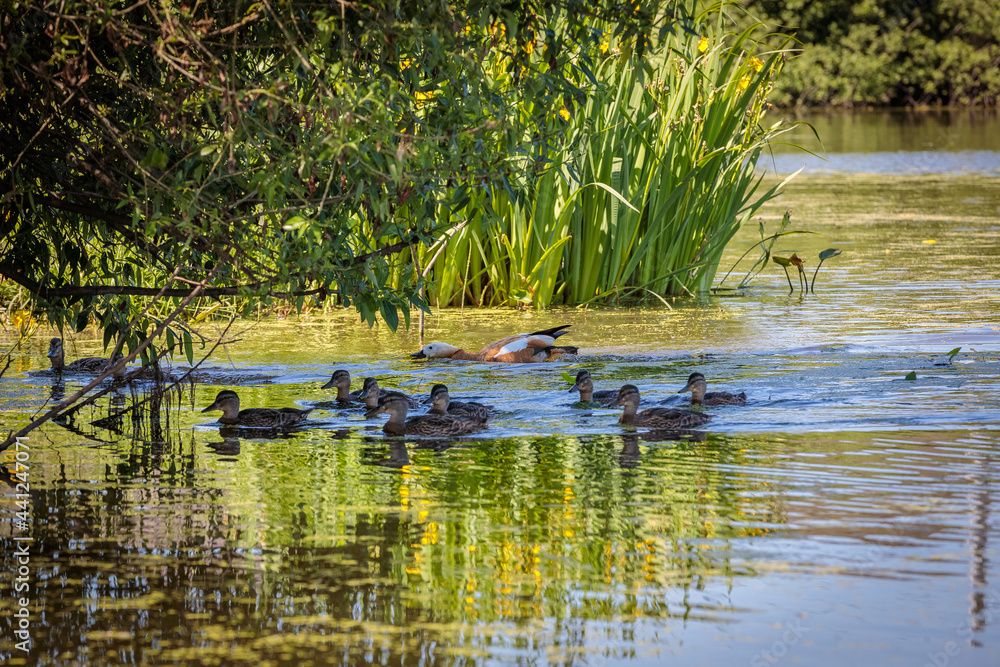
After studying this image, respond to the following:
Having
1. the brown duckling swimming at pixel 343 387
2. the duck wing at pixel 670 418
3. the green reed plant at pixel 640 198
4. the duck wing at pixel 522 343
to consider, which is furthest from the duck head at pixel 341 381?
the green reed plant at pixel 640 198

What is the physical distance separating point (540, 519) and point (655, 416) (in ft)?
6.75

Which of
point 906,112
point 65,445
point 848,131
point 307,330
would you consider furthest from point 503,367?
point 906,112

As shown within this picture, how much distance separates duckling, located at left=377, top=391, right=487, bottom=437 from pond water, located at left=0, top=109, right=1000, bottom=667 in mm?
112

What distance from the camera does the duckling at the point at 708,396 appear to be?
7609 millimetres

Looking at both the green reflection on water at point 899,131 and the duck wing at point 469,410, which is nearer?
the duck wing at point 469,410

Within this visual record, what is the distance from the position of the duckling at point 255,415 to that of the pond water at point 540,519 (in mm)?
105

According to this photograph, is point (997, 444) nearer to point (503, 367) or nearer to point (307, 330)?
point (503, 367)

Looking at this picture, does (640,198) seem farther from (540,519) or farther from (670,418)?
(540,519)

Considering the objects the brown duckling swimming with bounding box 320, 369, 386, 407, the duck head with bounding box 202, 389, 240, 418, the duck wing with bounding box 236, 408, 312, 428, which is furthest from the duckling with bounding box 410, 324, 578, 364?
the duck head with bounding box 202, 389, 240, 418

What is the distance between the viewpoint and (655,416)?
7230 mm

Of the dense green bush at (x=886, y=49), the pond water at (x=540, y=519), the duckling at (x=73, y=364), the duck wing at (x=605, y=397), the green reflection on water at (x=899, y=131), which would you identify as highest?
the dense green bush at (x=886, y=49)

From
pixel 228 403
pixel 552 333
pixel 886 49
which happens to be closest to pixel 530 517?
pixel 228 403

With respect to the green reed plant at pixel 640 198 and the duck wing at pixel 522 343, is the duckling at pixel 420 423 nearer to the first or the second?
the duck wing at pixel 522 343

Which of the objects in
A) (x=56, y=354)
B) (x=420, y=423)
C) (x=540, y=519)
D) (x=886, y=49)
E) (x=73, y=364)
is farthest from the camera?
(x=886, y=49)
